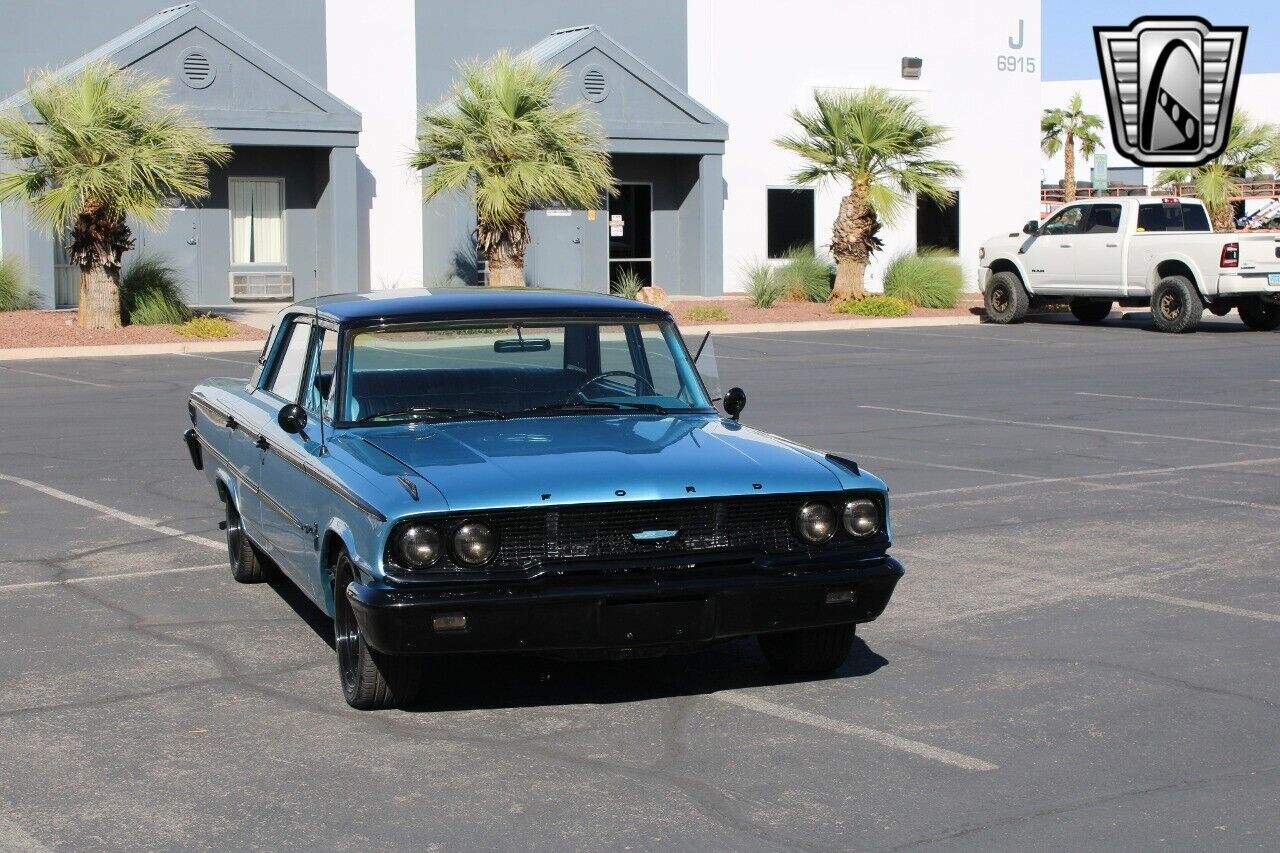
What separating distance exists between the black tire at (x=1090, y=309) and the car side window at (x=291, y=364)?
77.7 ft

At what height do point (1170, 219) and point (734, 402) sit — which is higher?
point (1170, 219)

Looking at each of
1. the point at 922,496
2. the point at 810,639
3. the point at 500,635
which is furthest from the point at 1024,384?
the point at 500,635

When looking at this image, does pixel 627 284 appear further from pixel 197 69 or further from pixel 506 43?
pixel 197 69

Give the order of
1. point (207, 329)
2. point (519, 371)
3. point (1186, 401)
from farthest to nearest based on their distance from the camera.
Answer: point (207, 329) < point (1186, 401) < point (519, 371)

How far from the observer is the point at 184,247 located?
30.0 metres

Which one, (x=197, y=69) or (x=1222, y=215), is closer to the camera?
A: (x=197, y=69)

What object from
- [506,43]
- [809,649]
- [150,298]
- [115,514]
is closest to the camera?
[809,649]

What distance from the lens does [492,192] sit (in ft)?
87.6

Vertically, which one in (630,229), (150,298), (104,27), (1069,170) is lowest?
(150,298)

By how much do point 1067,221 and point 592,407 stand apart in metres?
22.8

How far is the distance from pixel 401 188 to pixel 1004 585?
25129 mm

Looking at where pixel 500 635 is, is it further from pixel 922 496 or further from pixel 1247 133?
pixel 1247 133

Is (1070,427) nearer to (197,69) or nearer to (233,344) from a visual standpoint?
(233,344)

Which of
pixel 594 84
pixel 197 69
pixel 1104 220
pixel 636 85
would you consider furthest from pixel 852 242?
pixel 197 69
